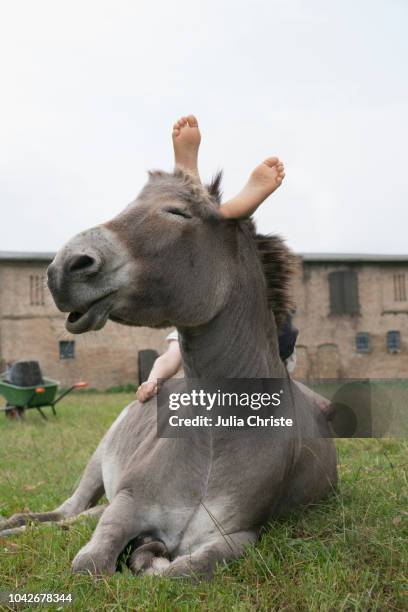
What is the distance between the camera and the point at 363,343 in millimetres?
31781

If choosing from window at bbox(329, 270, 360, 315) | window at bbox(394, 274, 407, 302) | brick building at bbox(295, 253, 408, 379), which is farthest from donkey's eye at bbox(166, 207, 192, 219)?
window at bbox(394, 274, 407, 302)

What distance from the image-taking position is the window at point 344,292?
31188 mm

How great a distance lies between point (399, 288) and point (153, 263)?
31.2 metres

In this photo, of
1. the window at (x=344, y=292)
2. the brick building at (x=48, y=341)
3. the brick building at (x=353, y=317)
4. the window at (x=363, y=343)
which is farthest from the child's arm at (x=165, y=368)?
the window at (x=363, y=343)

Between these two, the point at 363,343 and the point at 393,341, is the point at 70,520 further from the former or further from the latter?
the point at 393,341

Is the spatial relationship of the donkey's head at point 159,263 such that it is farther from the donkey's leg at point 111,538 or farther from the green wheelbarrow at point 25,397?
the green wheelbarrow at point 25,397

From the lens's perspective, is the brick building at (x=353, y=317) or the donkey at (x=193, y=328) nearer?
the donkey at (x=193, y=328)

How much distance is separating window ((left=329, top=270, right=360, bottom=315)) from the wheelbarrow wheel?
2151cm

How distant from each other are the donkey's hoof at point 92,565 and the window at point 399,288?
31.3 m

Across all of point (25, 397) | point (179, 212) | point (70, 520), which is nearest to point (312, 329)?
point (25, 397)

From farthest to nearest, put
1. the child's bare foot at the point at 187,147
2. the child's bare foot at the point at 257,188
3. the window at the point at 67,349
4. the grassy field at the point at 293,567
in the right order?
the window at the point at 67,349 → the child's bare foot at the point at 187,147 → the child's bare foot at the point at 257,188 → the grassy field at the point at 293,567

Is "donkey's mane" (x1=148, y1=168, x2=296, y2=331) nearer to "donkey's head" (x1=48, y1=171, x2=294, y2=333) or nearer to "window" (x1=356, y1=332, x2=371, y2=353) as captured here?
"donkey's head" (x1=48, y1=171, x2=294, y2=333)

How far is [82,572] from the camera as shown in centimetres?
241

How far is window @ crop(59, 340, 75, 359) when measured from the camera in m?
29.2
